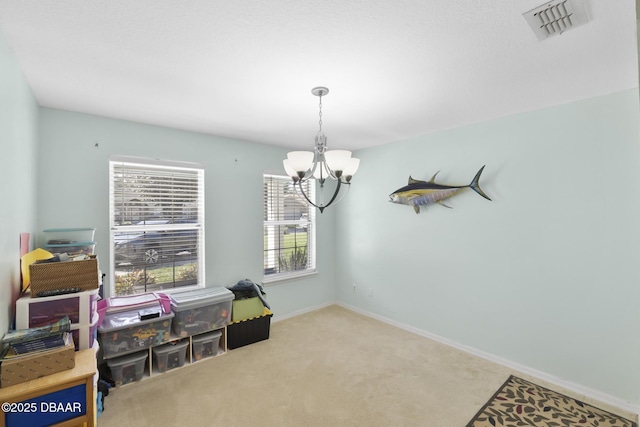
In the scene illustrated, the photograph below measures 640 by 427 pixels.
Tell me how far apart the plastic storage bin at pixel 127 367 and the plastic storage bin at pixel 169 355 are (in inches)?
4.7

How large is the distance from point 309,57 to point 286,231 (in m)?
2.72

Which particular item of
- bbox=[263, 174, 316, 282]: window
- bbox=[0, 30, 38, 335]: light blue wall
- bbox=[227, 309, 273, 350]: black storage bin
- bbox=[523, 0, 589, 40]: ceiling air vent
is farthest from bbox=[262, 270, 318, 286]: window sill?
bbox=[523, 0, 589, 40]: ceiling air vent

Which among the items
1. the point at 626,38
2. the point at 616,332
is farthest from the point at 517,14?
the point at 616,332

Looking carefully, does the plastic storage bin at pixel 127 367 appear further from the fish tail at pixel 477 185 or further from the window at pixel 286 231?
the fish tail at pixel 477 185

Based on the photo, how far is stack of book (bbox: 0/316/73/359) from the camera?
59.6 inches

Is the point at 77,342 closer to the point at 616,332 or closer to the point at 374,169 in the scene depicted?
the point at 374,169

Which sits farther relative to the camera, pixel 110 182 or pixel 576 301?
pixel 110 182

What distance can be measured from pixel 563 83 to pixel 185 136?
3414 millimetres

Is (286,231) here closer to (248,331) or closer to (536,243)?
(248,331)

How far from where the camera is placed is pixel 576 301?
7.88 ft

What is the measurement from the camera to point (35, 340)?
157 centimetres

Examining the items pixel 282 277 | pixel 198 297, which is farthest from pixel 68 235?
pixel 282 277

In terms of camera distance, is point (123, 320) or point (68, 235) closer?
point (68, 235)

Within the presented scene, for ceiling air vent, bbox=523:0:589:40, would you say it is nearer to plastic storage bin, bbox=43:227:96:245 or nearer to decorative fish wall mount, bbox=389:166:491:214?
decorative fish wall mount, bbox=389:166:491:214
